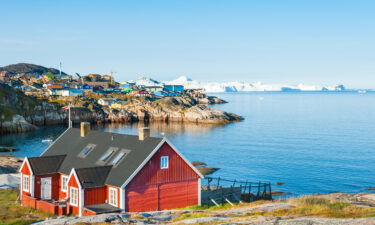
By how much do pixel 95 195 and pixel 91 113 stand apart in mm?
119766

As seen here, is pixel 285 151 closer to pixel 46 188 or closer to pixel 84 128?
pixel 84 128

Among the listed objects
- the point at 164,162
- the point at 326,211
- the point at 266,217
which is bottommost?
the point at 266,217

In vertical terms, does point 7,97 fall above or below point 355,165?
above

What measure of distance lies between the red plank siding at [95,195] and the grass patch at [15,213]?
3121mm

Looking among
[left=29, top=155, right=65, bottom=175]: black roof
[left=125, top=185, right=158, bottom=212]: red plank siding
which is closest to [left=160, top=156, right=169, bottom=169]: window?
[left=125, top=185, right=158, bottom=212]: red plank siding

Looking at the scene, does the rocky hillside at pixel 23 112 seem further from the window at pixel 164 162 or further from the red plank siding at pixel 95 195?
the window at pixel 164 162

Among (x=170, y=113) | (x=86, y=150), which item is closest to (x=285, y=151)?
(x=86, y=150)

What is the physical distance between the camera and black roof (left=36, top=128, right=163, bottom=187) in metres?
31.2

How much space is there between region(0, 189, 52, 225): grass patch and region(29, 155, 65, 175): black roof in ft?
10.4

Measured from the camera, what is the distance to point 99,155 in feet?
113

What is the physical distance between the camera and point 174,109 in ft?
530

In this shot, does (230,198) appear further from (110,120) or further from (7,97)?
(110,120)

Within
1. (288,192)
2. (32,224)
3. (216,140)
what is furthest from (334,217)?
(216,140)

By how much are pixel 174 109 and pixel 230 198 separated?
12512cm
